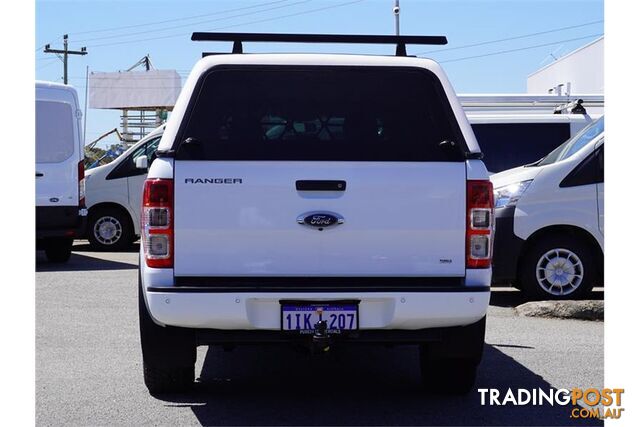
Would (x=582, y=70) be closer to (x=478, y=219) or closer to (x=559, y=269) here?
(x=559, y=269)

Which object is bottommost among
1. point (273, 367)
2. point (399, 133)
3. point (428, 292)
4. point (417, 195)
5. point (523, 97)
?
point (273, 367)

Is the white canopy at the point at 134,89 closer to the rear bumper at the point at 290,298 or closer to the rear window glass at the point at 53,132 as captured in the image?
the rear window glass at the point at 53,132

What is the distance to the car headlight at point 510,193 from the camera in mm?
10062

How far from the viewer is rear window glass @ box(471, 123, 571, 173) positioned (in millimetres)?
12594

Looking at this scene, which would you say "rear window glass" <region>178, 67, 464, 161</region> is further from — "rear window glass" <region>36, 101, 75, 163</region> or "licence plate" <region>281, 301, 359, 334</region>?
"rear window glass" <region>36, 101, 75, 163</region>

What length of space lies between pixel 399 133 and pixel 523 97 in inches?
378

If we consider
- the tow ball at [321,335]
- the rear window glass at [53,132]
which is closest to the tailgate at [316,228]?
the tow ball at [321,335]

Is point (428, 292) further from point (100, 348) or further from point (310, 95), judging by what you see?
point (100, 348)

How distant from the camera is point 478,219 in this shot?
5.60 m

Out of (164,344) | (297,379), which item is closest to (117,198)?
(297,379)

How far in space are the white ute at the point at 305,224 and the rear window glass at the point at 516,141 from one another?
6946 mm

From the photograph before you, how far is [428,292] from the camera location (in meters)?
5.53

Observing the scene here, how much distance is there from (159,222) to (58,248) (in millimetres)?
10024
